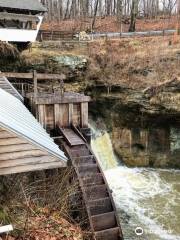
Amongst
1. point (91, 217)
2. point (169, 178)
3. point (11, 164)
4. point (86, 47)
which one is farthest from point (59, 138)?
point (86, 47)

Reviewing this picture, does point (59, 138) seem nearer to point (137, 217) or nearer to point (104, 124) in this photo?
point (137, 217)

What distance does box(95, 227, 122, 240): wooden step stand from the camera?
33.4 ft

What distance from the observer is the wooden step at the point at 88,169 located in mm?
11969

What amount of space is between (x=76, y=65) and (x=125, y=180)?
8.92 m

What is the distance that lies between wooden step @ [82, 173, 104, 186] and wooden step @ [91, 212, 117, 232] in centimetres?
122

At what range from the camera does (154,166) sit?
2052cm

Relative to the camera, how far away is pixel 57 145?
33.6ft

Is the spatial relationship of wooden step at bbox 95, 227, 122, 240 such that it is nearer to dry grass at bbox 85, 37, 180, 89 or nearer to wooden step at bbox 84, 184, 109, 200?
wooden step at bbox 84, 184, 109, 200

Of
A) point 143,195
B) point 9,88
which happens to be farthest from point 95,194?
point 9,88

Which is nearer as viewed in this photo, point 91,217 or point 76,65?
point 91,217

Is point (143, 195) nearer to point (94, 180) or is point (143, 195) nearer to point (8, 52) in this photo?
point (94, 180)

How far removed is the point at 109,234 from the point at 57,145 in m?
3.06

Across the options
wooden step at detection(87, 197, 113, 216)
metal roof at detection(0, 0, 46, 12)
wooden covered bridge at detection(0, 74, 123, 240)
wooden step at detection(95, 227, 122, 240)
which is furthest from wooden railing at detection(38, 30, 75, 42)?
wooden step at detection(95, 227, 122, 240)

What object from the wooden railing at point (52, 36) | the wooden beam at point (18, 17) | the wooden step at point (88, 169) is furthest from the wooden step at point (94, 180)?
the wooden railing at point (52, 36)
